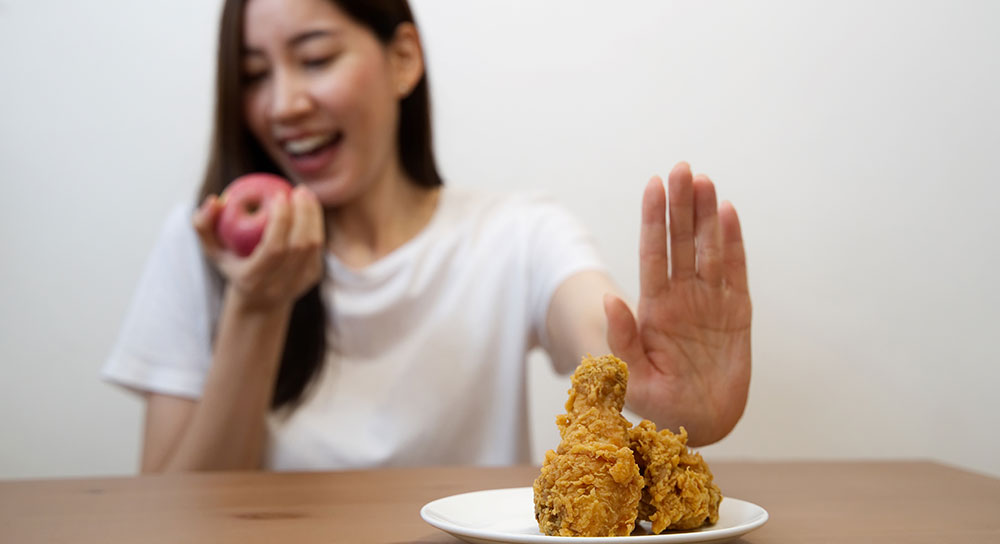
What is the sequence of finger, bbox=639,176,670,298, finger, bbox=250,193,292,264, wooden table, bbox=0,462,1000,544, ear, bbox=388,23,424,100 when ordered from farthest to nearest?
ear, bbox=388,23,424,100 → finger, bbox=250,193,292,264 → finger, bbox=639,176,670,298 → wooden table, bbox=0,462,1000,544

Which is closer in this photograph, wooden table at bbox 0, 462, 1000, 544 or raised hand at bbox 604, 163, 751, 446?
wooden table at bbox 0, 462, 1000, 544

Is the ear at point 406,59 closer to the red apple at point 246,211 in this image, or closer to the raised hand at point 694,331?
the red apple at point 246,211

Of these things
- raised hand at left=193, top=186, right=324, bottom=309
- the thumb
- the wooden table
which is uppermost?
raised hand at left=193, top=186, right=324, bottom=309

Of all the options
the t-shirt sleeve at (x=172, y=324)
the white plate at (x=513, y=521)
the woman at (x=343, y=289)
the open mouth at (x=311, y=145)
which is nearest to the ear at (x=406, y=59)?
the woman at (x=343, y=289)

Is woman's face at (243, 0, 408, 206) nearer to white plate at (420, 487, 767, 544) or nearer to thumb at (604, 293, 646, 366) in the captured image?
thumb at (604, 293, 646, 366)

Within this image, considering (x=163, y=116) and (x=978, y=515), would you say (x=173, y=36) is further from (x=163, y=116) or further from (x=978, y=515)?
(x=978, y=515)

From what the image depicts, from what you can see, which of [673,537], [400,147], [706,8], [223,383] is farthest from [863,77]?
[673,537]

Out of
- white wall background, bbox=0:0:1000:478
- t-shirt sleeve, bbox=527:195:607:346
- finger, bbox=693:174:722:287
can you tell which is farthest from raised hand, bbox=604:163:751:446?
white wall background, bbox=0:0:1000:478
